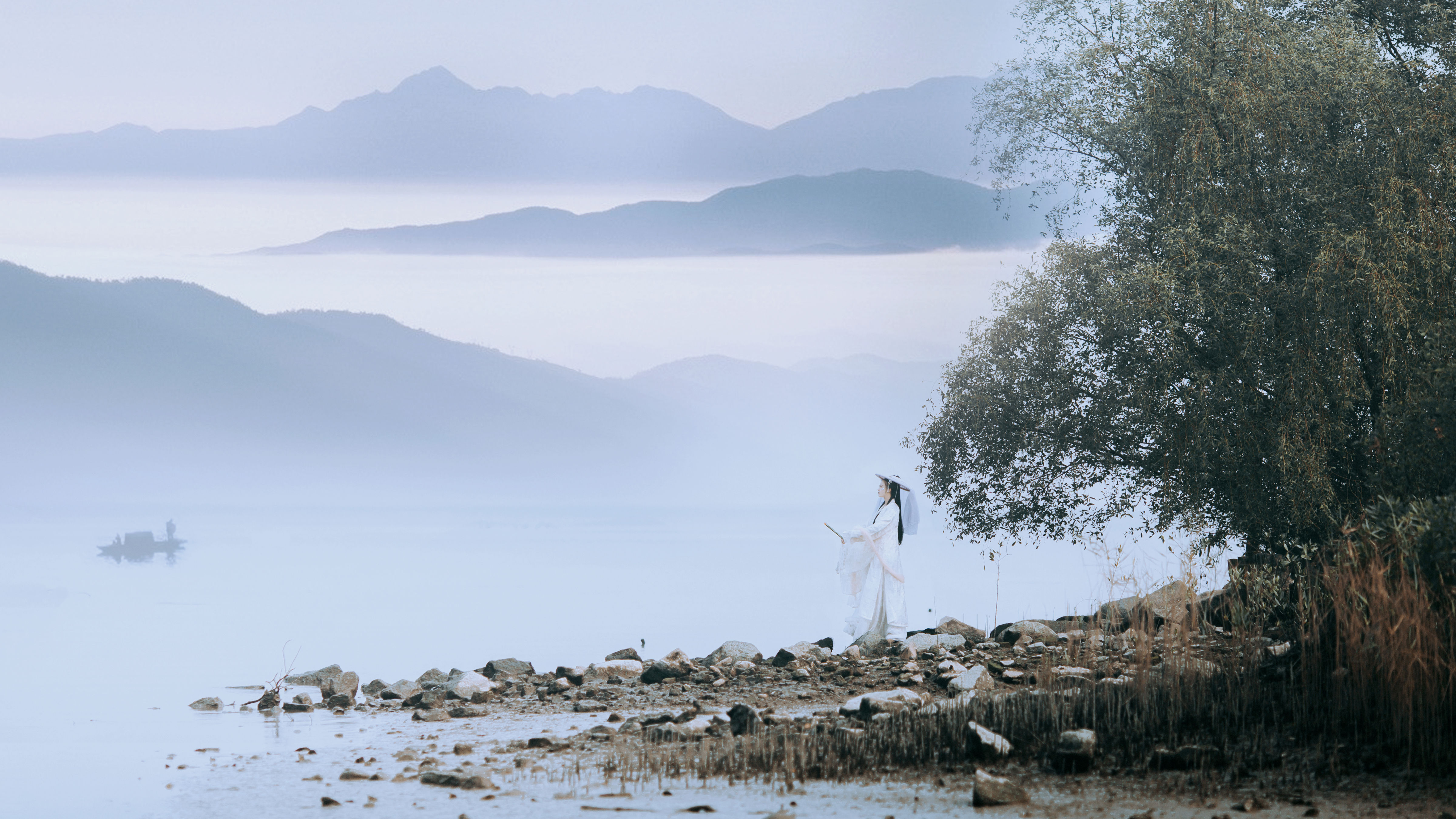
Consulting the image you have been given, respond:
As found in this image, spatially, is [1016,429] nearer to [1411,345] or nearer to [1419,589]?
[1411,345]

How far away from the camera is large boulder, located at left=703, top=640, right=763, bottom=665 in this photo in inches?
781

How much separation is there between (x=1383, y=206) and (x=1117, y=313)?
14.3ft

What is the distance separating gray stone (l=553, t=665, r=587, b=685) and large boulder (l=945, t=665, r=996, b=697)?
18.8 ft

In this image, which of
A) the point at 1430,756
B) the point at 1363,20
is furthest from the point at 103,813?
the point at 1363,20

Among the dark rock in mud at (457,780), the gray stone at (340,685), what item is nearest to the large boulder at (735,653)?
the gray stone at (340,685)

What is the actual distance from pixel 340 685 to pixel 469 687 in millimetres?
2700

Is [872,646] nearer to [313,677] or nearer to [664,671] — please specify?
[664,671]

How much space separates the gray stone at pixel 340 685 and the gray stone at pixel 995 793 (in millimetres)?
11619

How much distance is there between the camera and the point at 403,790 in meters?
11.2

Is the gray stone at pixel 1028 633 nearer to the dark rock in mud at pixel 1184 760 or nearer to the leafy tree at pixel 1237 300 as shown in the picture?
the leafy tree at pixel 1237 300

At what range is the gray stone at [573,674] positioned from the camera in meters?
18.6

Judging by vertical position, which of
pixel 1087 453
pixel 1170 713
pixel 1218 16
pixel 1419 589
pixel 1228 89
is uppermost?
pixel 1218 16

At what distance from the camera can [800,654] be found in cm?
1931

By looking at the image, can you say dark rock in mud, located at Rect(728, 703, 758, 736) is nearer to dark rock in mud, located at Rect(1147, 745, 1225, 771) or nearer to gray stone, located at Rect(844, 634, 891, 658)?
dark rock in mud, located at Rect(1147, 745, 1225, 771)
